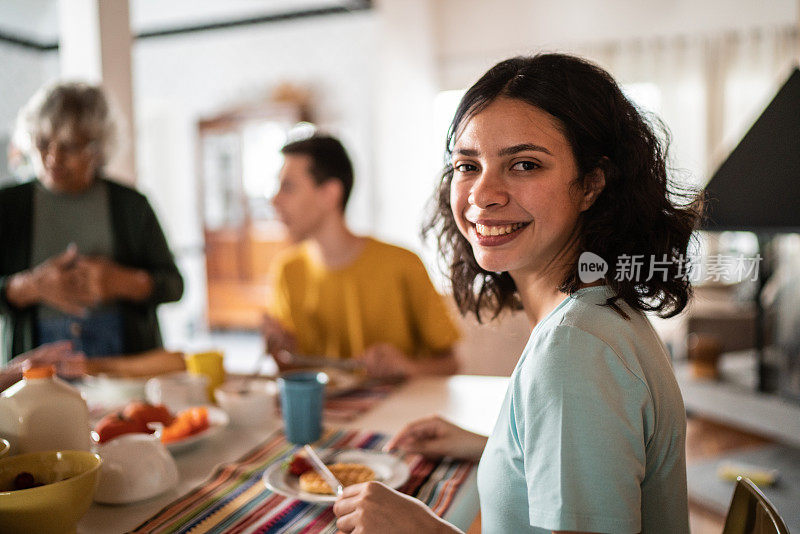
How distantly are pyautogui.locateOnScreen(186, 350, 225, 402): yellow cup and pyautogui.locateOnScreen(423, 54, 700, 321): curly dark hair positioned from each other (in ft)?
3.13

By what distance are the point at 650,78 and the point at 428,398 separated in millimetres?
4044

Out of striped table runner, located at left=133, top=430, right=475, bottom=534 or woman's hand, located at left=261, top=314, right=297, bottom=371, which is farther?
woman's hand, located at left=261, top=314, right=297, bottom=371

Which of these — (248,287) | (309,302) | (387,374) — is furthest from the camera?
(248,287)

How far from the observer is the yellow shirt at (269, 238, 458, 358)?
1.92 metres

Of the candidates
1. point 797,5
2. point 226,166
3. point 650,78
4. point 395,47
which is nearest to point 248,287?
point 226,166

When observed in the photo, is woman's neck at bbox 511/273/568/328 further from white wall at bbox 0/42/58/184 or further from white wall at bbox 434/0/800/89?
white wall at bbox 0/42/58/184

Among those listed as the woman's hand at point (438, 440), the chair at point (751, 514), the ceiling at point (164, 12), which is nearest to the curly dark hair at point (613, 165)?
the chair at point (751, 514)

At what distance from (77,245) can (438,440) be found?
128cm

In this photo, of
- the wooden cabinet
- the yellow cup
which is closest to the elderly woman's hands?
the yellow cup

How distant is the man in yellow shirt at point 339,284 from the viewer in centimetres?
192

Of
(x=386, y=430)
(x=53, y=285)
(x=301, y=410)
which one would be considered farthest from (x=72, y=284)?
(x=386, y=430)

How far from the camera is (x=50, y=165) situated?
65.1 inches

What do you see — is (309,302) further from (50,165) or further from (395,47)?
(395,47)

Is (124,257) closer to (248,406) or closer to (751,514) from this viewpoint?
(248,406)
